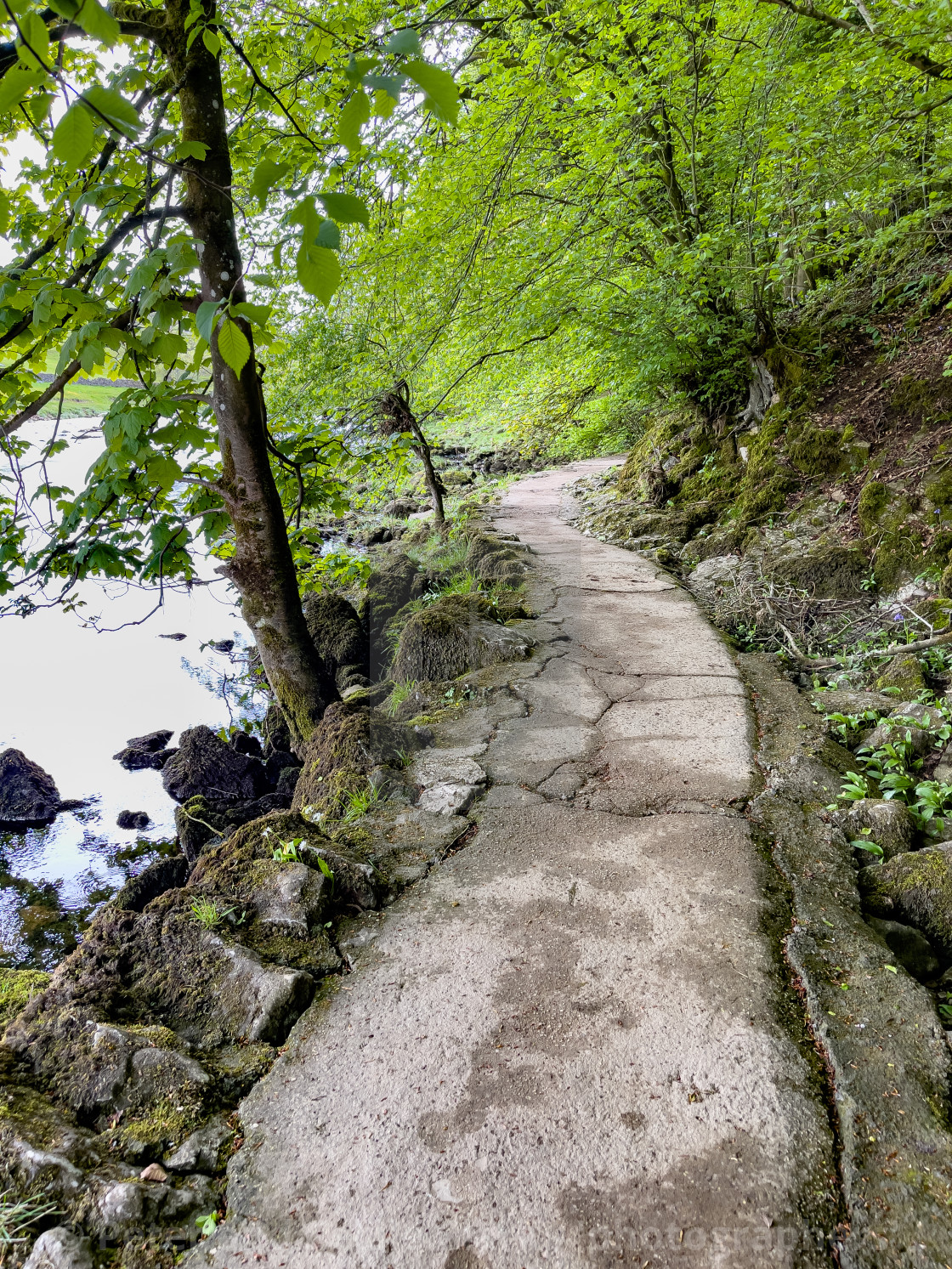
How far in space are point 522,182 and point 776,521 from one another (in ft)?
12.4

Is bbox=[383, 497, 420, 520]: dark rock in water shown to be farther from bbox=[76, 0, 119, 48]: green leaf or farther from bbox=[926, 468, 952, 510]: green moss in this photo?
bbox=[76, 0, 119, 48]: green leaf

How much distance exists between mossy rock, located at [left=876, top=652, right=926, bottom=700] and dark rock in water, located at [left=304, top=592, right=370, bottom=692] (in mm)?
4078

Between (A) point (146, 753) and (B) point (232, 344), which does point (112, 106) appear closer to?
(B) point (232, 344)

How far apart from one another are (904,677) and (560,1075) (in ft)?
9.48

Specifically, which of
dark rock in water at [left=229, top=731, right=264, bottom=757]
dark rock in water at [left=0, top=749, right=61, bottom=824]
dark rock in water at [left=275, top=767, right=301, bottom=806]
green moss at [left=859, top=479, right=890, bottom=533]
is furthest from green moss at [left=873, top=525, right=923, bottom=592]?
dark rock in water at [left=0, top=749, right=61, bottom=824]

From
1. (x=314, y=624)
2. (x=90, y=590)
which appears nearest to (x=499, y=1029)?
(x=314, y=624)

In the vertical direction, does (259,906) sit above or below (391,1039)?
above

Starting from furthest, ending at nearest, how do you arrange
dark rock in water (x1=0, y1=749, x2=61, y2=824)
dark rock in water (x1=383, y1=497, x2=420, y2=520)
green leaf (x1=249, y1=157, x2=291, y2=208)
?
dark rock in water (x1=383, y1=497, x2=420, y2=520) → dark rock in water (x1=0, y1=749, x2=61, y2=824) → green leaf (x1=249, y1=157, x2=291, y2=208)

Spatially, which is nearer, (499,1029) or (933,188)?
(499,1029)

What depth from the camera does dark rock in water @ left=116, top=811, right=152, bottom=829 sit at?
18.1ft

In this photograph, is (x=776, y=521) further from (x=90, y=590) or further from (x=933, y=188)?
(x=90, y=590)

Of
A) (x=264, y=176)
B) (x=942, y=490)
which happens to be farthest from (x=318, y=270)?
(x=942, y=490)

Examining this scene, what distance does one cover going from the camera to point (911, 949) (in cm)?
196

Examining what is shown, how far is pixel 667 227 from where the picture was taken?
19.7ft
